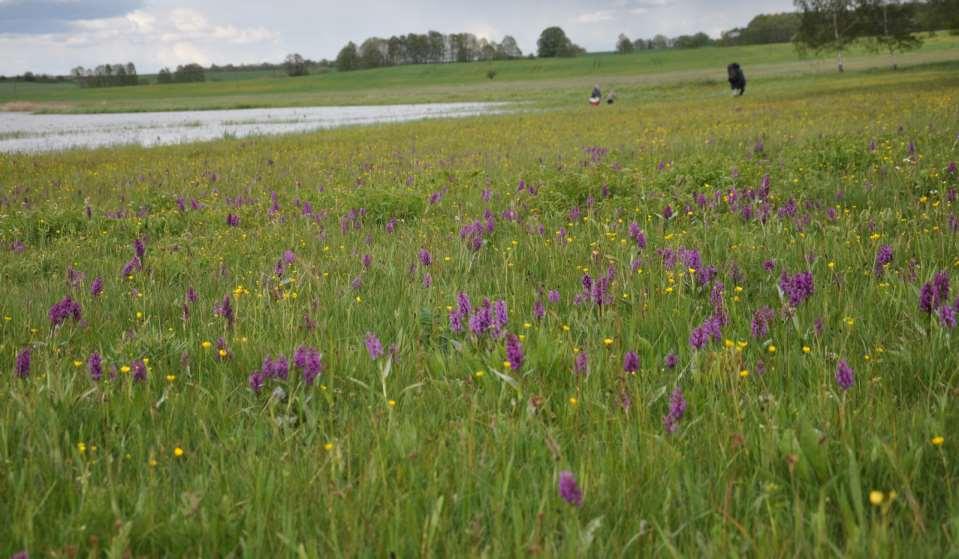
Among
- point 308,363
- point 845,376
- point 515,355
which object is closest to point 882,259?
point 845,376

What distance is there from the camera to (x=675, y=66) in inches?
4387

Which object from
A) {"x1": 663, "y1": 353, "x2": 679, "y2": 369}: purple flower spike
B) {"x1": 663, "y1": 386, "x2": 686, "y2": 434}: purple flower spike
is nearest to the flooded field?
{"x1": 663, "y1": 353, "x2": 679, "y2": 369}: purple flower spike

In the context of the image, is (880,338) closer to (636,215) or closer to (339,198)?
(636,215)

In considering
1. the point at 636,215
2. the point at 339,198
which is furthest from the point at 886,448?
the point at 339,198

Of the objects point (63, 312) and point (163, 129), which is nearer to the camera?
point (63, 312)

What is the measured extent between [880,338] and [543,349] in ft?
4.98

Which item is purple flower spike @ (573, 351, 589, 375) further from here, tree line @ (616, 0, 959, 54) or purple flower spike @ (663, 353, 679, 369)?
tree line @ (616, 0, 959, 54)

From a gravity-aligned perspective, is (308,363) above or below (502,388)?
above

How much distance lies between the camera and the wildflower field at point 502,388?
1995mm

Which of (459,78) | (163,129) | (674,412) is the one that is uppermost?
(459,78)

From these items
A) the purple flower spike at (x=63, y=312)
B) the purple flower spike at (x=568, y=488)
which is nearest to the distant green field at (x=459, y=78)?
the purple flower spike at (x=63, y=312)

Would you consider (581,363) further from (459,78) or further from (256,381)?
(459,78)

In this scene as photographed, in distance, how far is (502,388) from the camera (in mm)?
2820

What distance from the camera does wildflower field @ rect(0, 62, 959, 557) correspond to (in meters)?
2.00
